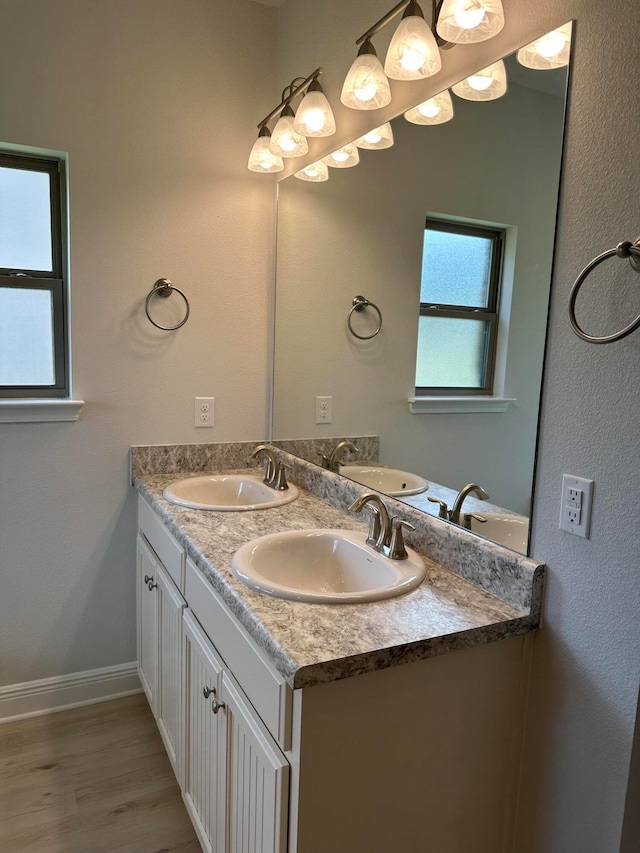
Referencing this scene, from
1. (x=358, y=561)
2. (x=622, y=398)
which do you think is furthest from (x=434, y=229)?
(x=358, y=561)

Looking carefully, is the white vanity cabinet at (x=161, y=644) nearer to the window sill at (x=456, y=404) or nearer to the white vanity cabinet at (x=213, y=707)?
the white vanity cabinet at (x=213, y=707)

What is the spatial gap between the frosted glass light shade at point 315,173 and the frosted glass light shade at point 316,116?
8.6 inches

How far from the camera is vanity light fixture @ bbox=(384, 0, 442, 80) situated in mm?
1406

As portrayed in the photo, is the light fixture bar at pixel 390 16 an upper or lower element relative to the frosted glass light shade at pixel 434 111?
upper

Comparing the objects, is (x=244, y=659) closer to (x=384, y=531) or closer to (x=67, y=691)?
(x=384, y=531)

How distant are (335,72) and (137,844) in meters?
2.45

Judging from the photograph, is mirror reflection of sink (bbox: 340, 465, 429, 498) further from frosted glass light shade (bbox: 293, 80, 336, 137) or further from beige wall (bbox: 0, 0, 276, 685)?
A: frosted glass light shade (bbox: 293, 80, 336, 137)

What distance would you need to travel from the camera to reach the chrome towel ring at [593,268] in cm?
98

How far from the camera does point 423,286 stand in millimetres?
1656

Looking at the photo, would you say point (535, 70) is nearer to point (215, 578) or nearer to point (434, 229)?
point (434, 229)

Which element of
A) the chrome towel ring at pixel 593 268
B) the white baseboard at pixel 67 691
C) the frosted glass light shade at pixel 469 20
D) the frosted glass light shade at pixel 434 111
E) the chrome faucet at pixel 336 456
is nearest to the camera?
the chrome towel ring at pixel 593 268

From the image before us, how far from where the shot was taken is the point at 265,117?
93.7 inches

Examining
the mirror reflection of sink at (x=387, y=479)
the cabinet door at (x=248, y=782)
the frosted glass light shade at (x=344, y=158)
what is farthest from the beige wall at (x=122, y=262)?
the cabinet door at (x=248, y=782)

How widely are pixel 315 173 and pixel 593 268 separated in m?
1.37
